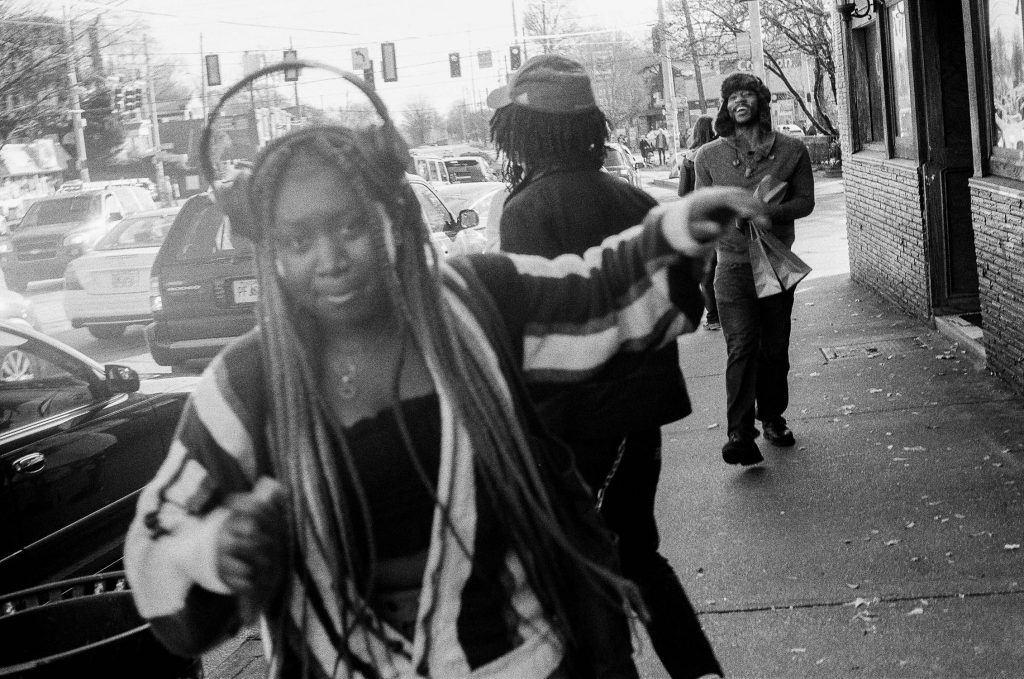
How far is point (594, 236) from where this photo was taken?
3.80 meters

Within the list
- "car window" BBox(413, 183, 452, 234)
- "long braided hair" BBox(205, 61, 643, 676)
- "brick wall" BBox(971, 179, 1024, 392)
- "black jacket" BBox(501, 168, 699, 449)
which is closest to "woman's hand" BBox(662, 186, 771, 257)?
"long braided hair" BBox(205, 61, 643, 676)

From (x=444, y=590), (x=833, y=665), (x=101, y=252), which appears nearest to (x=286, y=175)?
(x=444, y=590)

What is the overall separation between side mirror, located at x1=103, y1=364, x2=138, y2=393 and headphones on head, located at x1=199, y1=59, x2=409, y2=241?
3681mm

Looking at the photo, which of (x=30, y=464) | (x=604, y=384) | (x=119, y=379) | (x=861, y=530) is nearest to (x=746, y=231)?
(x=861, y=530)

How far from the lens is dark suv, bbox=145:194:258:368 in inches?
419

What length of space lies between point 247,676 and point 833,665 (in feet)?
6.71

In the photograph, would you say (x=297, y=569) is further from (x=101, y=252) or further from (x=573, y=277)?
(x=101, y=252)

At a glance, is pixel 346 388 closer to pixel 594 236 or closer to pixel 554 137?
pixel 594 236

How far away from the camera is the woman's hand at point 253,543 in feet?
5.72

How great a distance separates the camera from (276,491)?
184 centimetres

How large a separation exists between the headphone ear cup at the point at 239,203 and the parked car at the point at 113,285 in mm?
13229

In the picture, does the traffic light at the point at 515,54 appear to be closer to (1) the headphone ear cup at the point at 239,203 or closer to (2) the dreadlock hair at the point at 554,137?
(2) the dreadlock hair at the point at 554,137

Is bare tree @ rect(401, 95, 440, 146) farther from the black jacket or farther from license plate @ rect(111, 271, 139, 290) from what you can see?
license plate @ rect(111, 271, 139, 290)

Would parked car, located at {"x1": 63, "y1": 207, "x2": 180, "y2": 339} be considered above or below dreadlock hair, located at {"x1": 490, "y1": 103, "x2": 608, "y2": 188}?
below
